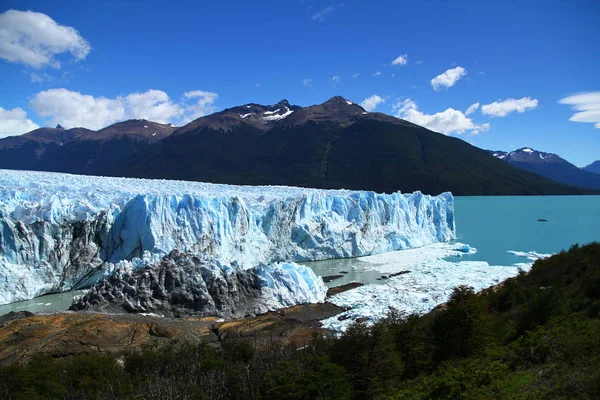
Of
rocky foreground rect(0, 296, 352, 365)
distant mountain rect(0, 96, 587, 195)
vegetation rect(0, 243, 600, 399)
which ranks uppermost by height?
distant mountain rect(0, 96, 587, 195)

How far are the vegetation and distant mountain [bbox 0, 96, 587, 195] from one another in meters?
75.8

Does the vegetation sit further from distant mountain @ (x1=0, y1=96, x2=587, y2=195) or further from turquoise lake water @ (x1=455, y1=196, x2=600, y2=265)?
distant mountain @ (x1=0, y1=96, x2=587, y2=195)

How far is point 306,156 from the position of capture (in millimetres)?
112250

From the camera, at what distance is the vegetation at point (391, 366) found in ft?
21.4

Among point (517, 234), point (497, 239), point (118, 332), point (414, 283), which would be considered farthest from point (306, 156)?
point (118, 332)

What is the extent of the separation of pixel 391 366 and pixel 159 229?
14684mm

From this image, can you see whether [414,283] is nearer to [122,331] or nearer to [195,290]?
[195,290]

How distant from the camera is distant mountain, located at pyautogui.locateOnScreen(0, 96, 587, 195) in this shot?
312ft

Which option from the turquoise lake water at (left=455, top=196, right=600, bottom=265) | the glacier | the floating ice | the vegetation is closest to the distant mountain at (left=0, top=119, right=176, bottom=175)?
the turquoise lake water at (left=455, top=196, right=600, bottom=265)

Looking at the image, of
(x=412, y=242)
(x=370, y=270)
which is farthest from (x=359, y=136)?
(x=370, y=270)

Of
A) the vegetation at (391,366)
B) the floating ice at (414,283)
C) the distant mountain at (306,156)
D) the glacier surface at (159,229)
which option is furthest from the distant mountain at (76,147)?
the vegetation at (391,366)

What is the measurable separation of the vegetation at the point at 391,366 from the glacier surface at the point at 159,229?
299 inches

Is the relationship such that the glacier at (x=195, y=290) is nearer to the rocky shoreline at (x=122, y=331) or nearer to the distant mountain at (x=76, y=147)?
the rocky shoreline at (x=122, y=331)

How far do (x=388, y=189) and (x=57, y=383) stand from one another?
8177 cm
